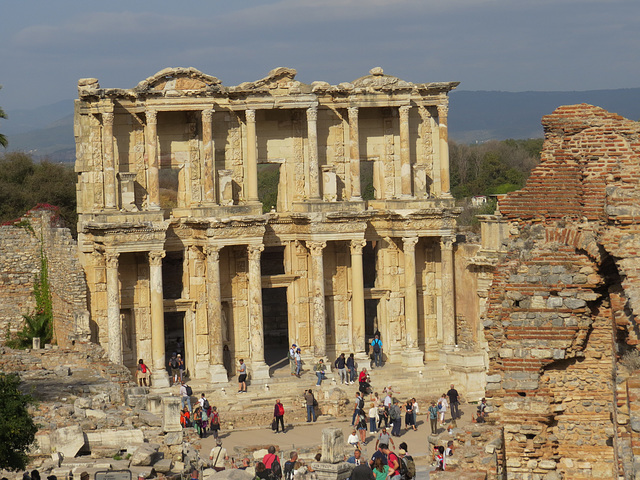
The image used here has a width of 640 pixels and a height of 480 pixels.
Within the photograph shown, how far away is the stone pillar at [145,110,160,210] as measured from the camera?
39438 millimetres

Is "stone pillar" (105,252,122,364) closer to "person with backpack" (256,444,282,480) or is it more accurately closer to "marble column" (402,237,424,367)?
"marble column" (402,237,424,367)

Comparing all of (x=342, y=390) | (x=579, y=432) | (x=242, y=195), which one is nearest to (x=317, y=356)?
(x=342, y=390)

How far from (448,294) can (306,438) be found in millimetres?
9466

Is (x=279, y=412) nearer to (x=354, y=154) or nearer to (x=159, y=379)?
(x=159, y=379)

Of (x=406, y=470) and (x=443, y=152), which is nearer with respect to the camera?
(x=406, y=470)

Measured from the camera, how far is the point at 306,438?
35031 millimetres

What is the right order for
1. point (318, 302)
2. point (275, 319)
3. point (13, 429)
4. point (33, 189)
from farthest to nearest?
1. point (33, 189)
2. point (275, 319)
3. point (318, 302)
4. point (13, 429)

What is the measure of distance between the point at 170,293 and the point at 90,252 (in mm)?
6680

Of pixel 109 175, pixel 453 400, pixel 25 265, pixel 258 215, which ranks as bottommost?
pixel 453 400

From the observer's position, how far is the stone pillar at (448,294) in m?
42.7

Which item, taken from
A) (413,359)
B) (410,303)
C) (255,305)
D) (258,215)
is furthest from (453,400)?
(258,215)

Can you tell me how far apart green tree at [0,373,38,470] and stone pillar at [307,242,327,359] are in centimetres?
1862

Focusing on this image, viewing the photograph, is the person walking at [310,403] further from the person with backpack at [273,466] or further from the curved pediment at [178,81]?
the person with backpack at [273,466]

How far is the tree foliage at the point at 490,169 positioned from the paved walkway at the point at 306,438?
33.4 meters
